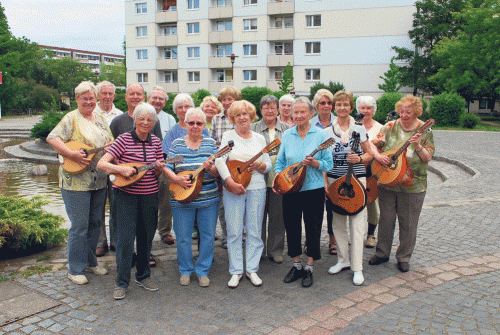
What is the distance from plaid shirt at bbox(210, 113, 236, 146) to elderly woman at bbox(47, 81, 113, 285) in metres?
1.67

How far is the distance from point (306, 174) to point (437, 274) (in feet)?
6.68

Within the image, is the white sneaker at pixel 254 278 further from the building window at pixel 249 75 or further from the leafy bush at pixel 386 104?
the building window at pixel 249 75

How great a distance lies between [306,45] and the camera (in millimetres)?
46031

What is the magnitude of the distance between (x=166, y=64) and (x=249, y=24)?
11941 mm

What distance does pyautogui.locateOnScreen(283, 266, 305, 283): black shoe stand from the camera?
16.2ft

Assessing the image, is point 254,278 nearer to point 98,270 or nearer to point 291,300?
point 291,300

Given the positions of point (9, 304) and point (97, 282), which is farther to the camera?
point (97, 282)

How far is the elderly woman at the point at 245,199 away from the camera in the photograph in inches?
192

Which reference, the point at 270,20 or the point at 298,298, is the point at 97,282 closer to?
the point at 298,298

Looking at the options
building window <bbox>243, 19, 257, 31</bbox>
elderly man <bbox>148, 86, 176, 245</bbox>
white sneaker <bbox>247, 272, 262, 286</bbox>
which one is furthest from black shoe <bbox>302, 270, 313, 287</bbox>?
building window <bbox>243, 19, 257, 31</bbox>

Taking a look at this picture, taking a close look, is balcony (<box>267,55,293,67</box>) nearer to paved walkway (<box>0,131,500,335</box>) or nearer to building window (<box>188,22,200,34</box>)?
building window (<box>188,22,200,34</box>)

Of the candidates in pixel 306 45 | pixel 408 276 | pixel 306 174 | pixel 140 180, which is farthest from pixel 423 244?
pixel 306 45

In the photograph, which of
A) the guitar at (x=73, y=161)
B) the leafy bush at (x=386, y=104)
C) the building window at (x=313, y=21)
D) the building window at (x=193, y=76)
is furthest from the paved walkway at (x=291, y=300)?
the building window at (x=193, y=76)

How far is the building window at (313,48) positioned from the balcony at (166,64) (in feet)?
54.9
